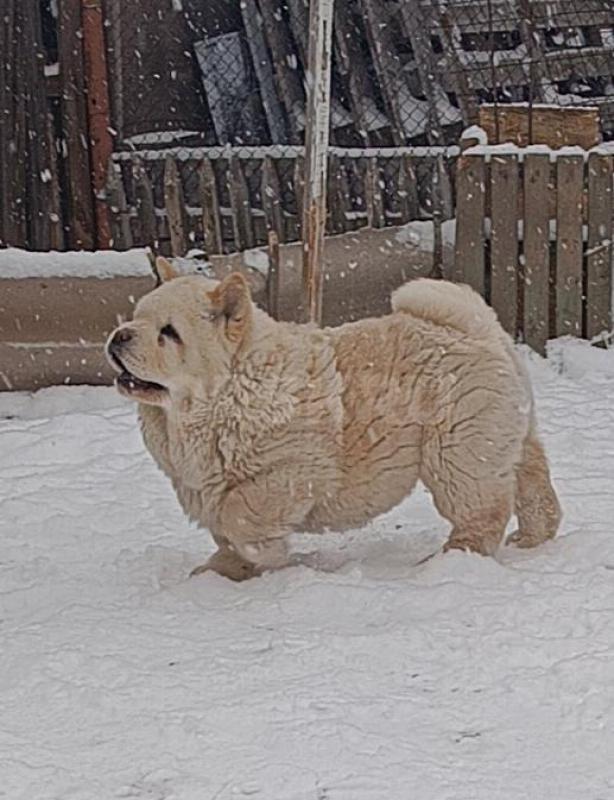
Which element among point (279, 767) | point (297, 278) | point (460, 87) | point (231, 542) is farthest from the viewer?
point (460, 87)

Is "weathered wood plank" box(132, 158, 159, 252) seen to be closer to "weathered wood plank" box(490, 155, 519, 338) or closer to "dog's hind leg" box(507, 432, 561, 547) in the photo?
"weathered wood plank" box(490, 155, 519, 338)

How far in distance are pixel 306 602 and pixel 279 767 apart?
1.19m

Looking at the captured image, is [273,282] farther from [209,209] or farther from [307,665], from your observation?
[307,665]

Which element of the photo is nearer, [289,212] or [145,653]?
[145,653]

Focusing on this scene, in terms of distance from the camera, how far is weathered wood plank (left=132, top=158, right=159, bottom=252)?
35.5 ft

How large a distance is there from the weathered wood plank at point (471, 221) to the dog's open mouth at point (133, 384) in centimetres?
393

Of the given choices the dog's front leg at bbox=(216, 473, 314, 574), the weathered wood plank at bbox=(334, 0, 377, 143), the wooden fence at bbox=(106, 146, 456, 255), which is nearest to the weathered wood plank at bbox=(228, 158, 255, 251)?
the wooden fence at bbox=(106, 146, 456, 255)

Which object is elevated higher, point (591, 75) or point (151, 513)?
point (591, 75)

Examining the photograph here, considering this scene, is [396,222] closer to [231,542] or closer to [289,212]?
[289,212]

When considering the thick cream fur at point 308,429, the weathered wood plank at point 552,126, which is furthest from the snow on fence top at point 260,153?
the thick cream fur at point 308,429

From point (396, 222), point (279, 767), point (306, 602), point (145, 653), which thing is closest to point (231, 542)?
point (306, 602)

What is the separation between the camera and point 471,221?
8.38 meters

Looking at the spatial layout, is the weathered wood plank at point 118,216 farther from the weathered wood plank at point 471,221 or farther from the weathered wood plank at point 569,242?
the weathered wood plank at point 569,242

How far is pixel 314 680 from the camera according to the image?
3889mm
